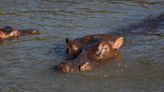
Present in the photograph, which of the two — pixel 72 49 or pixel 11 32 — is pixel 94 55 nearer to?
pixel 72 49

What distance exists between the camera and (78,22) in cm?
1326

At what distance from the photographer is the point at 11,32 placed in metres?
12.1

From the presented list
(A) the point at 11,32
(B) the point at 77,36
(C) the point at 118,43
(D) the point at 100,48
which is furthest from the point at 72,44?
(A) the point at 11,32

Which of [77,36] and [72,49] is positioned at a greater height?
[72,49]

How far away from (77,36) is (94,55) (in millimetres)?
1897

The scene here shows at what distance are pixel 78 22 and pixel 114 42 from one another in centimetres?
250

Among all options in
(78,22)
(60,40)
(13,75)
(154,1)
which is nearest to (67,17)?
(78,22)

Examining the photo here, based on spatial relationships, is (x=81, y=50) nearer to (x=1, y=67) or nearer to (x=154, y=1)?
(x=1, y=67)

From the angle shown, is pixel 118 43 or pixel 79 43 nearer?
pixel 79 43

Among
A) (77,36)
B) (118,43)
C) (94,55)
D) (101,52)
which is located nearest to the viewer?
(94,55)

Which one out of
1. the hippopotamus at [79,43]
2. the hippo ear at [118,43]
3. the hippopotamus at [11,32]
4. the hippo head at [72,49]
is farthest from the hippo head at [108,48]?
the hippopotamus at [11,32]

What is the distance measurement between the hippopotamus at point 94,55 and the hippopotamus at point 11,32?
2.10 meters

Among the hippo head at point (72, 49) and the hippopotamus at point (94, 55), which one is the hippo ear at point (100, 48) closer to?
the hippopotamus at point (94, 55)

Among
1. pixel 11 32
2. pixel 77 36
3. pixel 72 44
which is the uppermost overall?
pixel 72 44
